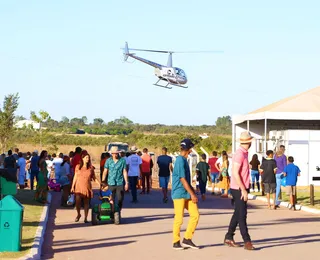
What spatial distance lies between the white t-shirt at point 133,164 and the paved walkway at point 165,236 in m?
3.62

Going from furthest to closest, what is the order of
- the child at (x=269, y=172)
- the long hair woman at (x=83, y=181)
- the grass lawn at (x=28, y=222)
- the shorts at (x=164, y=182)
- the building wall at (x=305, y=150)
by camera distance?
the building wall at (x=305, y=150) → the shorts at (x=164, y=182) → the child at (x=269, y=172) → the long hair woman at (x=83, y=181) → the grass lawn at (x=28, y=222)

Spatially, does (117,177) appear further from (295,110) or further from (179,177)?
(295,110)

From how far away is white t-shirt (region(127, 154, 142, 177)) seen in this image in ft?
86.4

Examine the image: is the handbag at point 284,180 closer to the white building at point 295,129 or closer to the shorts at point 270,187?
the shorts at point 270,187

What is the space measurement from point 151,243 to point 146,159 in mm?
15377

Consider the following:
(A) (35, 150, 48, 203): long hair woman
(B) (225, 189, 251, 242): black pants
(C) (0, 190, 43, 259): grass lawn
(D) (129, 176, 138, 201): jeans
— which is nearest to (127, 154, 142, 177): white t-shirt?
(D) (129, 176, 138, 201): jeans

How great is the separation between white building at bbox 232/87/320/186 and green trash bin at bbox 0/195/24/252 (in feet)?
85.2

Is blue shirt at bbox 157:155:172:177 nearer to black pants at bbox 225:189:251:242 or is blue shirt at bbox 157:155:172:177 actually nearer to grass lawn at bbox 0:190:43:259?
grass lawn at bbox 0:190:43:259

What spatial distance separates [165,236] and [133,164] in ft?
38.0

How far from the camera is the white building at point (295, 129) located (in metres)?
37.4

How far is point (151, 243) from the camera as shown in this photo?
46.3 feet

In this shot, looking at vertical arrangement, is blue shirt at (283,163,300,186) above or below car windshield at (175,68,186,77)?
below

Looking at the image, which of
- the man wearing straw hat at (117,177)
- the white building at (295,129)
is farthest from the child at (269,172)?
the white building at (295,129)

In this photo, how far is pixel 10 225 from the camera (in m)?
11.8
